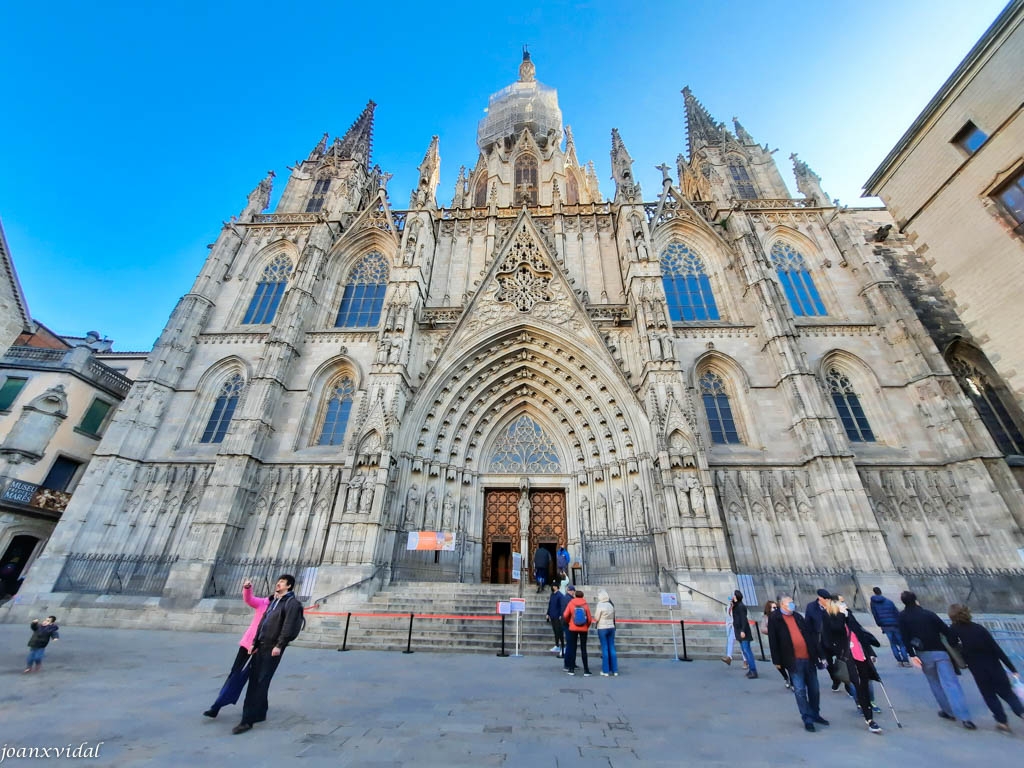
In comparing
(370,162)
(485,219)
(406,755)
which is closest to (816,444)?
(406,755)

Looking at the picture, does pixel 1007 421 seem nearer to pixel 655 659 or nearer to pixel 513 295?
pixel 655 659

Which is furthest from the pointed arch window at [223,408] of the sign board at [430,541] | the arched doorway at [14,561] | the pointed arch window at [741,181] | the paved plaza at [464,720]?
the pointed arch window at [741,181]

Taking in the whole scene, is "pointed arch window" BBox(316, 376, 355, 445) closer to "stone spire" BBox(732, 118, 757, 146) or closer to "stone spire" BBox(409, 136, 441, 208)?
"stone spire" BBox(409, 136, 441, 208)

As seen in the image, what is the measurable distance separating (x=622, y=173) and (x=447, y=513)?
728 inches

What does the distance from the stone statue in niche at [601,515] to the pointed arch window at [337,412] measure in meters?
9.72

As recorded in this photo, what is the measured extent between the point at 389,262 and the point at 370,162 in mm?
13140

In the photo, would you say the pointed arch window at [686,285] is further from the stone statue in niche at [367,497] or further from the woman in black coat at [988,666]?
A: the woman in black coat at [988,666]

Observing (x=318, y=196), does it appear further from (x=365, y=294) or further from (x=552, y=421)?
(x=552, y=421)

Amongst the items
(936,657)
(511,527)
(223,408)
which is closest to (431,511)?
(511,527)

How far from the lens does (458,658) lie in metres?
7.51

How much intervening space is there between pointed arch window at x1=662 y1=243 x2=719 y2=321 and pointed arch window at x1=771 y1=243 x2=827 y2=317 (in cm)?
334

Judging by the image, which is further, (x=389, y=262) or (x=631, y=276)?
(x=389, y=262)

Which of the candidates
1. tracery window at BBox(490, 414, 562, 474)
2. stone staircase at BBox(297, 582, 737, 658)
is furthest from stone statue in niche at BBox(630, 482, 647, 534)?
tracery window at BBox(490, 414, 562, 474)

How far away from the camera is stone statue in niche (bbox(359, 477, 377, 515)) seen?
1188 centimetres
